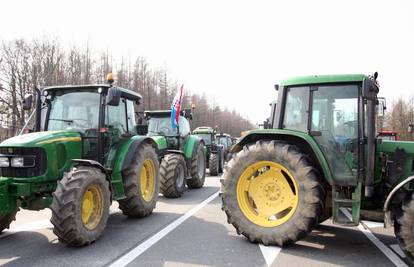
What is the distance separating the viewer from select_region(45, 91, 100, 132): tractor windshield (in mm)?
6508

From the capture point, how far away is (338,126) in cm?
537

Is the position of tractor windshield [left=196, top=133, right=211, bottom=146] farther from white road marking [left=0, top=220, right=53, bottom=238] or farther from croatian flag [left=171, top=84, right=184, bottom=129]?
white road marking [left=0, top=220, right=53, bottom=238]

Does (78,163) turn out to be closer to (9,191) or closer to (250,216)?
(9,191)

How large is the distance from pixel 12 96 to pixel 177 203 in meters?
24.6

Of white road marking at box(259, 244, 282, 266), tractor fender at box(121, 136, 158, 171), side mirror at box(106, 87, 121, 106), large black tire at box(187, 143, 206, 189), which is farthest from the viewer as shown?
large black tire at box(187, 143, 206, 189)

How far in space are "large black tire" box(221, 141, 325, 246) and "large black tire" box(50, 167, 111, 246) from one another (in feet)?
6.51

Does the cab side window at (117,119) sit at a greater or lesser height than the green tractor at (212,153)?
greater

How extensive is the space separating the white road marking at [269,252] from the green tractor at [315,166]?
0.08 metres

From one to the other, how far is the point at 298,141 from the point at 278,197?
907 millimetres

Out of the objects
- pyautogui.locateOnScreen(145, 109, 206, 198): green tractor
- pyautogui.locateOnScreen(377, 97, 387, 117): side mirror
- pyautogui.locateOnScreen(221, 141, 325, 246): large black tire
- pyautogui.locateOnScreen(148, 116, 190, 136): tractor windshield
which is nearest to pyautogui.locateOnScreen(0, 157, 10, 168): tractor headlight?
pyautogui.locateOnScreen(221, 141, 325, 246): large black tire

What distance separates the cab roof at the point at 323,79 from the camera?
17.3 feet

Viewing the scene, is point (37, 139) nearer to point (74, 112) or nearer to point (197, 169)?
point (74, 112)

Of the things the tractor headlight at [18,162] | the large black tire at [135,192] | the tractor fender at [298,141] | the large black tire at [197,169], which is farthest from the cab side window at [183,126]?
the tractor headlight at [18,162]

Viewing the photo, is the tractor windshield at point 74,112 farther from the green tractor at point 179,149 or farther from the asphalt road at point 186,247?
the green tractor at point 179,149
